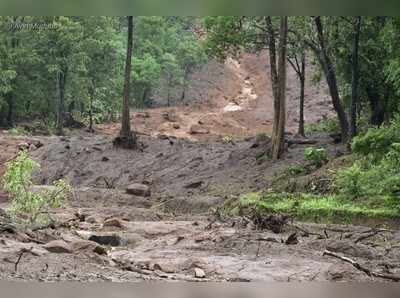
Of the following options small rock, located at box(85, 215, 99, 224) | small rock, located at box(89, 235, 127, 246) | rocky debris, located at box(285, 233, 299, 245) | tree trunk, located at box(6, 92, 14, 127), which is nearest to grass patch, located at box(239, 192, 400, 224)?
rocky debris, located at box(285, 233, 299, 245)

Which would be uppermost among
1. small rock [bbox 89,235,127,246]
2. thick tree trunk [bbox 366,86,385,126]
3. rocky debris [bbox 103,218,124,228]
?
thick tree trunk [bbox 366,86,385,126]

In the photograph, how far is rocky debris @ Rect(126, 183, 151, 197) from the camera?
2088 centimetres

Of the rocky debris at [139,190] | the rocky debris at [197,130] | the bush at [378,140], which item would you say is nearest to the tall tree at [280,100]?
the rocky debris at [139,190]

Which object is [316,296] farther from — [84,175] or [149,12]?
[84,175]

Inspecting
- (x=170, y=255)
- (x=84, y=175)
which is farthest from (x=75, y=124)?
A: (x=170, y=255)

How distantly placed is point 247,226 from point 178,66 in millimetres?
35120

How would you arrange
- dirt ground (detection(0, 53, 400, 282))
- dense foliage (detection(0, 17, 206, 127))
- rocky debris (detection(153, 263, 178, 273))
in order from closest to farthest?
dirt ground (detection(0, 53, 400, 282)) → rocky debris (detection(153, 263, 178, 273)) → dense foliage (detection(0, 17, 206, 127))

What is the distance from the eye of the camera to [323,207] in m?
14.8

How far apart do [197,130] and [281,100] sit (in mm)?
19321

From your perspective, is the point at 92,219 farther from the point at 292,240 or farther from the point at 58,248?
the point at 58,248

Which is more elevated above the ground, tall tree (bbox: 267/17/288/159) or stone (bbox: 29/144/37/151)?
tall tree (bbox: 267/17/288/159)

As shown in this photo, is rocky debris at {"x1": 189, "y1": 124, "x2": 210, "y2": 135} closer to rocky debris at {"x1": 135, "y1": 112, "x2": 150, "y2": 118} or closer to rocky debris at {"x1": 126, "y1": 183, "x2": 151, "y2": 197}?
rocky debris at {"x1": 135, "y1": 112, "x2": 150, "y2": 118}

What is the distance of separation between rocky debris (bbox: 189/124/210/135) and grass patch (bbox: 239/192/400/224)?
22654 millimetres

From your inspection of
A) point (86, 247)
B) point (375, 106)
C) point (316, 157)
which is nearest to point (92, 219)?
point (86, 247)
